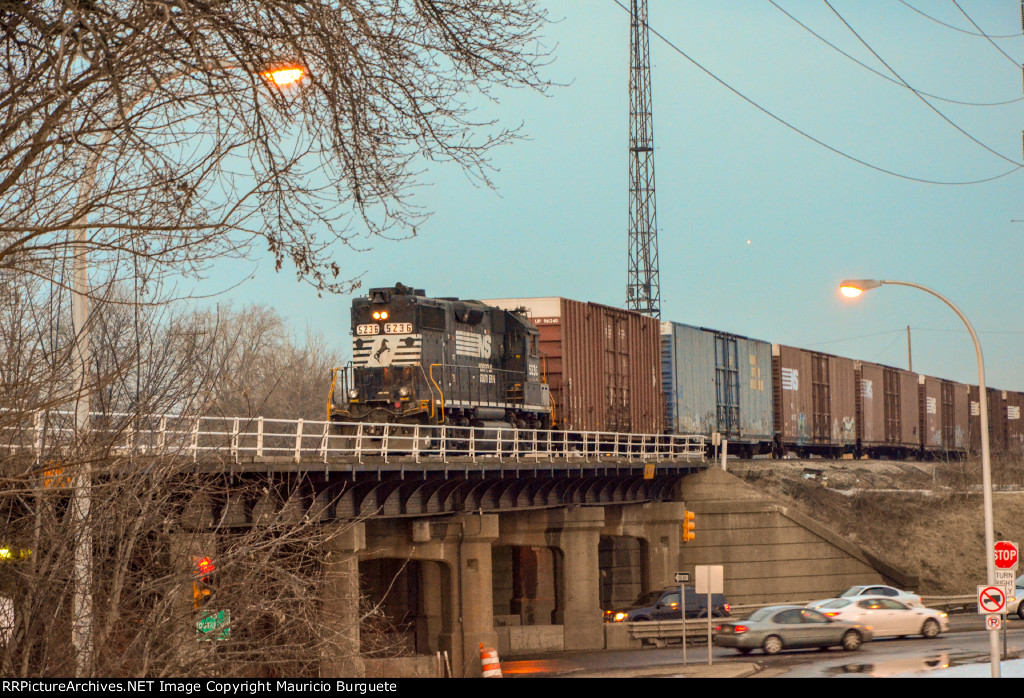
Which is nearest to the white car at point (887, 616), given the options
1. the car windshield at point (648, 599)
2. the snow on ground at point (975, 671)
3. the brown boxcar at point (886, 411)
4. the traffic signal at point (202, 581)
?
the car windshield at point (648, 599)

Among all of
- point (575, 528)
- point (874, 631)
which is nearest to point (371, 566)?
point (575, 528)

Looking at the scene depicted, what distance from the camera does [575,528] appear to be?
35.1 metres

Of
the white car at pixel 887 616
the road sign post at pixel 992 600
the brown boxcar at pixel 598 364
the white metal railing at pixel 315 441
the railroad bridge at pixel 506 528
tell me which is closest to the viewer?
the white metal railing at pixel 315 441

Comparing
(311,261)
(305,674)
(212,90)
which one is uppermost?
(212,90)

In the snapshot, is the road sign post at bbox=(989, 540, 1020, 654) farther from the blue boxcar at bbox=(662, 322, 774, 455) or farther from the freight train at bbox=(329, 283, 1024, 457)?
the blue boxcar at bbox=(662, 322, 774, 455)

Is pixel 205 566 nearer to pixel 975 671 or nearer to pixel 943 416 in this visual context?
pixel 975 671

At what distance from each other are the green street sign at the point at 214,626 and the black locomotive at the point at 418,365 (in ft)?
56.8

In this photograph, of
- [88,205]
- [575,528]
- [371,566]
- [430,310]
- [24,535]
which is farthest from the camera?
[371,566]

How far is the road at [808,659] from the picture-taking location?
25156 millimetres

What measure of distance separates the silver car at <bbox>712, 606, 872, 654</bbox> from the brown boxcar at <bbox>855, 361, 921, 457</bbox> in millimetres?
27979

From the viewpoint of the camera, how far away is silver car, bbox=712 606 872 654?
29.9 meters

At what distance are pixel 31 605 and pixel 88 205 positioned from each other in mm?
4973

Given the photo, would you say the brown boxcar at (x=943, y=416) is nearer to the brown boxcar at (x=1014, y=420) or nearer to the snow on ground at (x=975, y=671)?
the brown boxcar at (x=1014, y=420)

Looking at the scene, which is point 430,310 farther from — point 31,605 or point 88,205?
point 88,205
